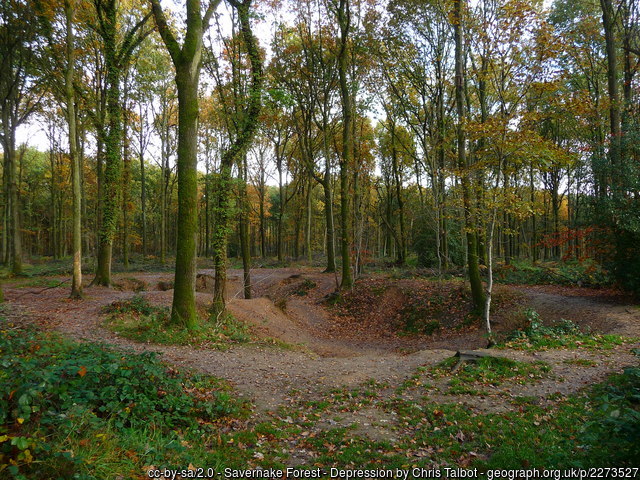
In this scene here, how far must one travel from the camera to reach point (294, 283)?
20.7m

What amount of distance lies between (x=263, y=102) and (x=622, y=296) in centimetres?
1401

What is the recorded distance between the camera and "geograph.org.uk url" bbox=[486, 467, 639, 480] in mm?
2648

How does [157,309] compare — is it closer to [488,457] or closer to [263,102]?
[263,102]

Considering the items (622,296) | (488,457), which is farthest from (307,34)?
(488,457)

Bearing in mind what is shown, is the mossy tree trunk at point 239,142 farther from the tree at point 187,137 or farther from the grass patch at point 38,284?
the grass patch at point 38,284

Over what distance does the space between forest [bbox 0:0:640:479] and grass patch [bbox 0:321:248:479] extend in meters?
0.03

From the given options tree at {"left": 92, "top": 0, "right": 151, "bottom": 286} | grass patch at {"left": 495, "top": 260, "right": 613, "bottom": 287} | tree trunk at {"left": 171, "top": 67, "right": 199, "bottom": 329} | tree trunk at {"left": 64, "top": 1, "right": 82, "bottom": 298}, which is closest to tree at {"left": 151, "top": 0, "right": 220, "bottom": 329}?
tree trunk at {"left": 171, "top": 67, "right": 199, "bottom": 329}

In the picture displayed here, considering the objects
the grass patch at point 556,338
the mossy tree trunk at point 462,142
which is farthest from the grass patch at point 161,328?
the mossy tree trunk at point 462,142

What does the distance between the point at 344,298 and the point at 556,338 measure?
9793 mm

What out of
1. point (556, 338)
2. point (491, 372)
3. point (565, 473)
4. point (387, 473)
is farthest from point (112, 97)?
point (556, 338)

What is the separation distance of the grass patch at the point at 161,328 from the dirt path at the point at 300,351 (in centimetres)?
35

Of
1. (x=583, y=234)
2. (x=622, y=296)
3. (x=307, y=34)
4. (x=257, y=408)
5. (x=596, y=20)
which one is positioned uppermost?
(x=307, y=34)

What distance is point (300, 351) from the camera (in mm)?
10148

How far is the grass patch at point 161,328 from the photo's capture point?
28.8ft
